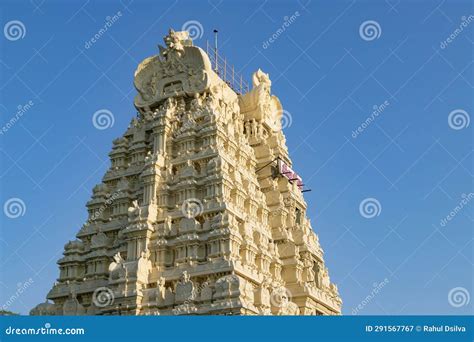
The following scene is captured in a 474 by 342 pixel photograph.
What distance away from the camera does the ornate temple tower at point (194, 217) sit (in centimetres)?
3966

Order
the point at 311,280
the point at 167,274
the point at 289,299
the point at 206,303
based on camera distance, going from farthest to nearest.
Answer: the point at 311,280
the point at 289,299
the point at 167,274
the point at 206,303

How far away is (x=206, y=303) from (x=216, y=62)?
2572 cm

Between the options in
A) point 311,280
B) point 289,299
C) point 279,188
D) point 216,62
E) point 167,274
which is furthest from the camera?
point 216,62

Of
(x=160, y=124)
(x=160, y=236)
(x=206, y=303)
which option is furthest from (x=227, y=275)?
(x=160, y=124)

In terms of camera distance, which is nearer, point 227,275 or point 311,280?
point 227,275

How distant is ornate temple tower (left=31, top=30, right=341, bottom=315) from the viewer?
39656 mm

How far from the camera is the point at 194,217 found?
42.1 metres

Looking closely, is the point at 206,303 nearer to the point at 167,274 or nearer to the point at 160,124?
the point at 167,274

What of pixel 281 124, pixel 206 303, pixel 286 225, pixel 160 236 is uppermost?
pixel 281 124

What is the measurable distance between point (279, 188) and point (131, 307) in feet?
60.0

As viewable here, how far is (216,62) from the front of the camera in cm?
5647

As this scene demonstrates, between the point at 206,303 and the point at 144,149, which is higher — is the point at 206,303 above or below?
below

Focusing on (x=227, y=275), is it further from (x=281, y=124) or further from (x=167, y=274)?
(x=281, y=124)

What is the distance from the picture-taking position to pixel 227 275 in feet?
126
